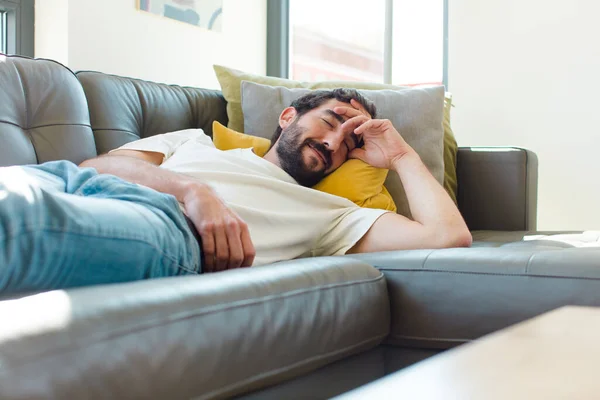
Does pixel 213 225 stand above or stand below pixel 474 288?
above

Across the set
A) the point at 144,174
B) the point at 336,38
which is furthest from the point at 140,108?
the point at 336,38

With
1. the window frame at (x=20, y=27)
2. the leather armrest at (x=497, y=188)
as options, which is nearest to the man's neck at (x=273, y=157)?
the leather armrest at (x=497, y=188)

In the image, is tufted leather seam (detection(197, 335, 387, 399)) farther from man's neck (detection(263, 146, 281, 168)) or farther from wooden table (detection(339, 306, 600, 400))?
man's neck (detection(263, 146, 281, 168))

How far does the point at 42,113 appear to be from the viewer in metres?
1.79

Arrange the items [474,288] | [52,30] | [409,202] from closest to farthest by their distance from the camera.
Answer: [474,288] → [409,202] → [52,30]

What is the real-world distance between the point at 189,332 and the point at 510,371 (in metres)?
0.51

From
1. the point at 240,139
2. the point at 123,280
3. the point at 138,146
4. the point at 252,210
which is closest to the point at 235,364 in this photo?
the point at 123,280

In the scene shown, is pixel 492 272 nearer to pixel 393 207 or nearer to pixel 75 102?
pixel 393 207

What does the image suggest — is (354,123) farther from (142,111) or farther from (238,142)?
(142,111)

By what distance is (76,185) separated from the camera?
4.30 ft

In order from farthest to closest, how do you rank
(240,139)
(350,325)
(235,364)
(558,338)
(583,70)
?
(583,70) < (240,139) < (350,325) < (235,364) < (558,338)

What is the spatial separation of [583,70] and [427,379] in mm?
3012

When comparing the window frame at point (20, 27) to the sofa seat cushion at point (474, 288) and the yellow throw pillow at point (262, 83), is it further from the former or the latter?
the sofa seat cushion at point (474, 288)

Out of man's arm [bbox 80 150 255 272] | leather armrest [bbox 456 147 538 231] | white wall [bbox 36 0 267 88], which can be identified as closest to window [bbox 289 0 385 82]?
white wall [bbox 36 0 267 88]
